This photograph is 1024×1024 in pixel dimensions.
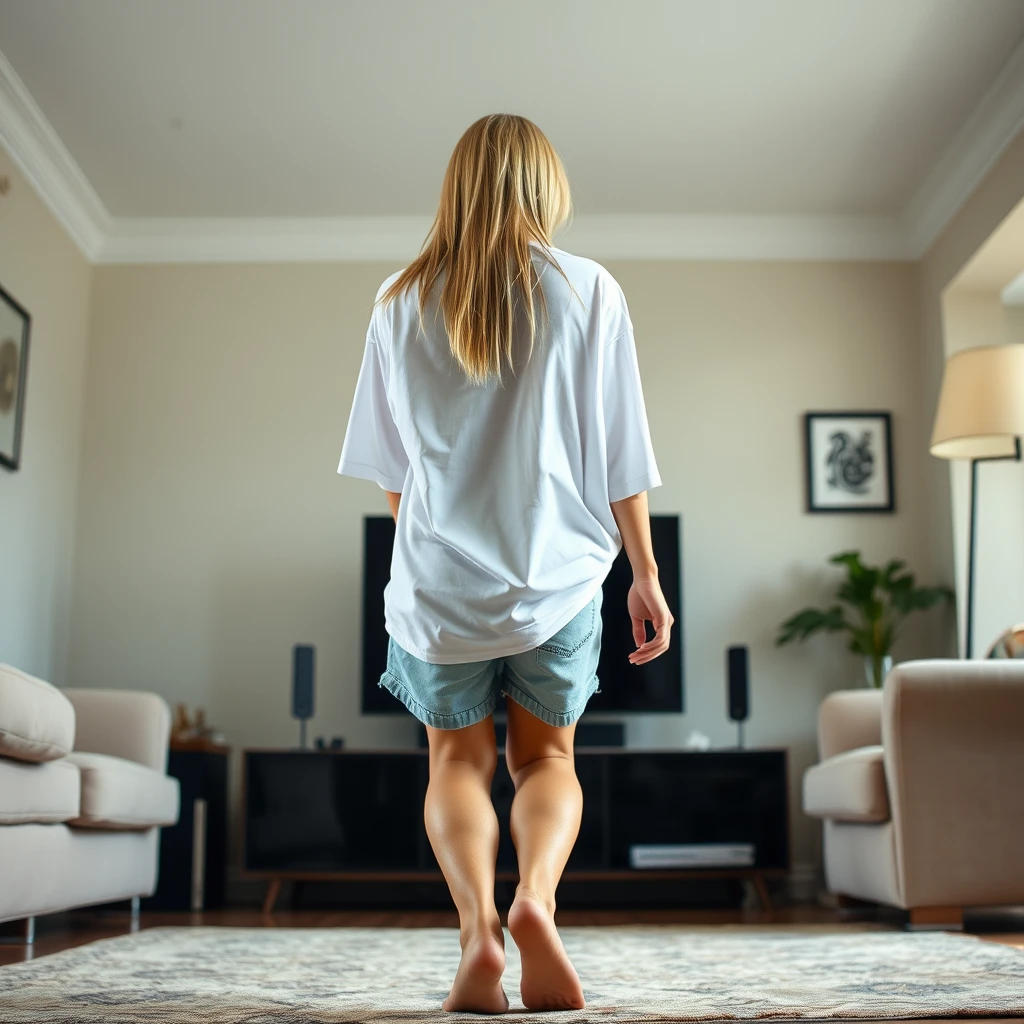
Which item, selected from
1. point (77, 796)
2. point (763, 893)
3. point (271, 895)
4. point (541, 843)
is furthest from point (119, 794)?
point (763, 893)

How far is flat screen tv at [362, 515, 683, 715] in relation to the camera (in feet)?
15.0

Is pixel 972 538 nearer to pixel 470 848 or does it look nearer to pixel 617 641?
pixel 617 641

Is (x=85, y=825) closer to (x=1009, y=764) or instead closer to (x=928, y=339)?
(x=1009, y=764)

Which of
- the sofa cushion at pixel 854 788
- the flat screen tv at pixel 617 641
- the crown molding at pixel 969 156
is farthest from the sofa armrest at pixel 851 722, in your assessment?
the crown molding at pixel 969 156

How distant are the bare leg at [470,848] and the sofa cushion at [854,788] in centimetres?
181

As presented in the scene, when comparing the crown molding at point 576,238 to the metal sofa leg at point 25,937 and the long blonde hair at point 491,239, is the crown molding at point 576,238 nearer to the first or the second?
the metal sofa leg at point 25,937

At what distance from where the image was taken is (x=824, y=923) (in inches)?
137

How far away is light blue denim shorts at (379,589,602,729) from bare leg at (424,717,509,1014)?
0.04 meters

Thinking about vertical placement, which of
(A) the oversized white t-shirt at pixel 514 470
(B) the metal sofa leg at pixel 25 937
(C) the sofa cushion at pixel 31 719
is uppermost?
(A) the oversized white t-shirt at pixel 514 470

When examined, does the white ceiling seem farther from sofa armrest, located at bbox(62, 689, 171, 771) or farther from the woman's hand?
the woman's hand

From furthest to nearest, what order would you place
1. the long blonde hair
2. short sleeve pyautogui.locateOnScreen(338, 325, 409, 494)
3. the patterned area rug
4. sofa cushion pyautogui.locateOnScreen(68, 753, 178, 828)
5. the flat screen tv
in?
the flat screen tv → sofa cushion pyautogui.locateOnScreen(68, 753, 178, 828) → short sleeve pyautogui.locateOnScreen(338, 325, 409, 494) → the long blonde hair → the patterned area rug

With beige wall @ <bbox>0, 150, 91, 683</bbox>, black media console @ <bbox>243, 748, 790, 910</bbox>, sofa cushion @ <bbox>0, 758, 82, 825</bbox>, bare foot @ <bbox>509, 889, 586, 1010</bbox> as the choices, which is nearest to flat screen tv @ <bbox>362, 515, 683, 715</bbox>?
black media console @ <bbox>243, 748, 790, 910</bbox>

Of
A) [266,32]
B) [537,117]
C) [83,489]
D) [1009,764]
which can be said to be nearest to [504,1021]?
[1009,764]

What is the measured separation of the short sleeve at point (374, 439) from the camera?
5.89 ft
